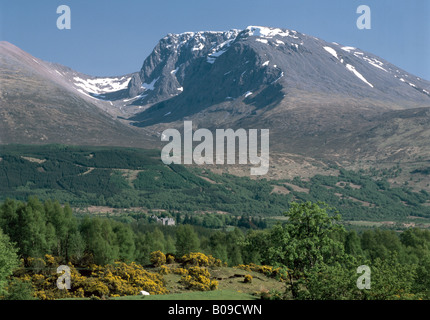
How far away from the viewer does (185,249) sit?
4498 inches

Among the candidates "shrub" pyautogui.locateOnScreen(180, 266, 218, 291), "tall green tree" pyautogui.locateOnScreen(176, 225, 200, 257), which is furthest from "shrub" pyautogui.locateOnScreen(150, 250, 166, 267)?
"tall green tree" pyautogui.locateOnScreen(176, 225, 200, 257)

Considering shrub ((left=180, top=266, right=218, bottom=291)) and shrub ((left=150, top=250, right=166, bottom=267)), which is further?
shrub ((left=150, top=250, right=166, bottom=267))

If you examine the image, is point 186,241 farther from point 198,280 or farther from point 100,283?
point 100,283

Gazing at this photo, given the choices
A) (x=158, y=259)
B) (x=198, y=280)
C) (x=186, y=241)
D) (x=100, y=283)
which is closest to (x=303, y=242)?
(x=198, y=280)

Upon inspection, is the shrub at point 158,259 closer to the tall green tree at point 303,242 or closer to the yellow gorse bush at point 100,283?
the yellow gorse bush at point 100,283

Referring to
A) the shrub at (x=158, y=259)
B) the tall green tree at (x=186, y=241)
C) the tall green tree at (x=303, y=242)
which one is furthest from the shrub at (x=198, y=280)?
the tall green tree at (x=186, y=241)

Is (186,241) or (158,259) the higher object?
(186,241)

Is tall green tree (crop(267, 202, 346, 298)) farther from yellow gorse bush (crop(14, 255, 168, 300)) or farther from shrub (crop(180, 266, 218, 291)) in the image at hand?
yellow gorse bush (crop(14, 255, 168, 300))

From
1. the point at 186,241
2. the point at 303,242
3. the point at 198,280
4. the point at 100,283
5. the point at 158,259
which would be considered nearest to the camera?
the point at 303,242
